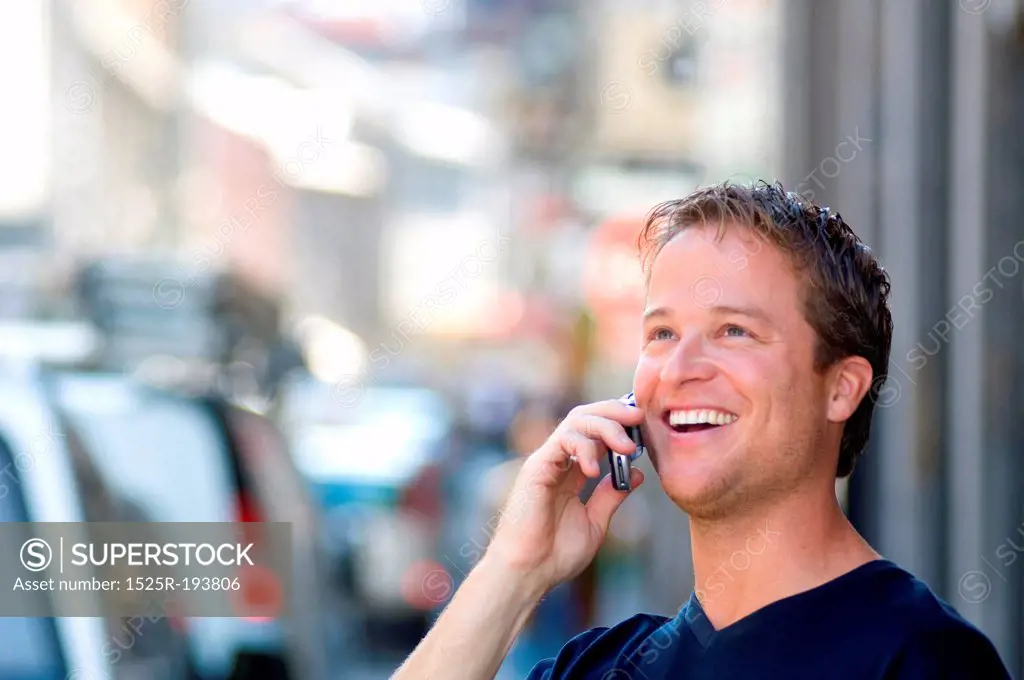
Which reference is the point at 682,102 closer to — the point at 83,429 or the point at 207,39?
the point at 83,429

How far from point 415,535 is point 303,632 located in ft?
21.9

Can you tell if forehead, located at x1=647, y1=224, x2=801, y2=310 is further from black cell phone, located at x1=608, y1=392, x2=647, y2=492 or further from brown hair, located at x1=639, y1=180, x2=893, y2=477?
black cell phone, located at x1=608, y1=392, x2=647, y2=492

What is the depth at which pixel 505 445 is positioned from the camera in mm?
18656

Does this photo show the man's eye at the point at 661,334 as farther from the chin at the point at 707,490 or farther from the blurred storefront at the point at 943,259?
the blurred storefront at the point at 943,259

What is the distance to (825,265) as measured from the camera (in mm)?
2041

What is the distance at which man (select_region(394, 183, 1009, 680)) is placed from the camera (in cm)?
198

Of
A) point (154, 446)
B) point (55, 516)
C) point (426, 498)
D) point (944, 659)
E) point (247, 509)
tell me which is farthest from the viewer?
point (426, 498)

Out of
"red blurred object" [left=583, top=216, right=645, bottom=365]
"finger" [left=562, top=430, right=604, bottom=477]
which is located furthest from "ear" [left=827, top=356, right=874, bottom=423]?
"red blurred object" [left=583, top=216, right=645, bottom=365]

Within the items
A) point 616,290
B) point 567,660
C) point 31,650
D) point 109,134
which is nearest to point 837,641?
point 567,660

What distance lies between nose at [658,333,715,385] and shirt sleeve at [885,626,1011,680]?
1.54ft

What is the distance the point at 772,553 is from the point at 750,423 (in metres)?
0.18

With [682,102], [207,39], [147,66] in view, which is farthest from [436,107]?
[682,102]

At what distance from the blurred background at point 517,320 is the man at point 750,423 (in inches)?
33.3

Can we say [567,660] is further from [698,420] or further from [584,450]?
[698,420]
